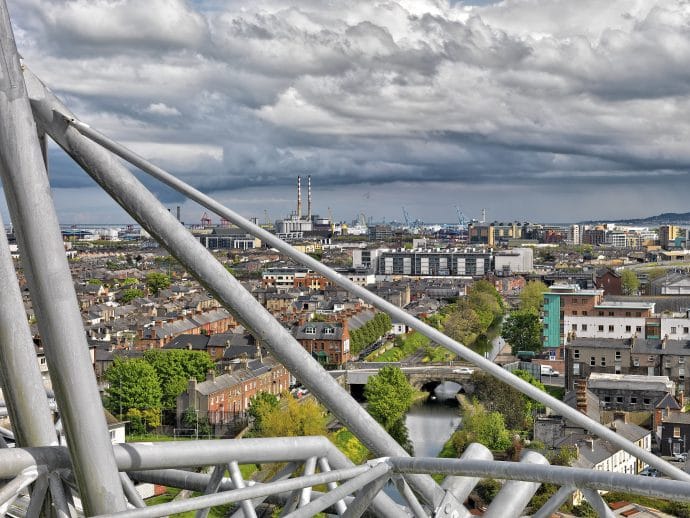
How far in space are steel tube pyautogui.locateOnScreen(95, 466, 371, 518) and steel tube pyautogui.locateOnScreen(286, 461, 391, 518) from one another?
16 mm

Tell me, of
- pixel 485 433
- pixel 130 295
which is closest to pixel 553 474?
pixel 485 433

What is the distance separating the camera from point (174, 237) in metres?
1.98

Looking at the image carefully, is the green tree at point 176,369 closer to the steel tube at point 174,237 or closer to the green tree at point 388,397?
the green tree at point 388,397

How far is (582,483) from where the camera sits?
1.85m

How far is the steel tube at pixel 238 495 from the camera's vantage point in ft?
5.25

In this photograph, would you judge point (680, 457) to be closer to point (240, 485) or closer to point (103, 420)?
point (240, 485)

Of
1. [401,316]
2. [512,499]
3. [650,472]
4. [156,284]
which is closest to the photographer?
[512,499]

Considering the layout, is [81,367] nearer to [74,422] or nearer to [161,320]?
[74,422]

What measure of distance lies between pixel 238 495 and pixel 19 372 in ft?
1.56

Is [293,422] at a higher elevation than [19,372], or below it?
below

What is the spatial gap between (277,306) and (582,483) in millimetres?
31342

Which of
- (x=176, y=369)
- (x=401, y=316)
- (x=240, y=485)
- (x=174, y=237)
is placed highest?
Answer: (x=174, y=237)

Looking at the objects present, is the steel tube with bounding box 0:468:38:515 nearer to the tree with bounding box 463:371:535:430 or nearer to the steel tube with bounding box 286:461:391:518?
the steel tube with bounding box 286:461:391:518

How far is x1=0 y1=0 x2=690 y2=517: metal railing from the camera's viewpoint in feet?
5.30
